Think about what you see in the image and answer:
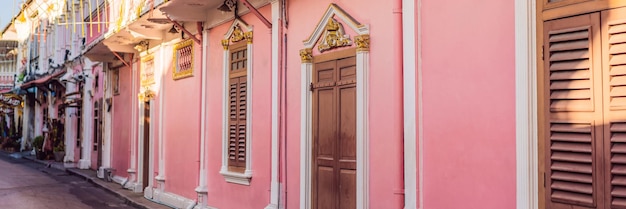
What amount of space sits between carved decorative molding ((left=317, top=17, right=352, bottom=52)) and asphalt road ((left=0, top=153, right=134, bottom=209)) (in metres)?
8.05

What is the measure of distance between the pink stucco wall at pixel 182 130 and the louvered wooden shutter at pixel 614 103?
9.01 metres

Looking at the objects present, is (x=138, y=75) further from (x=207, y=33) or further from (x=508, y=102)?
(x=508, y=102)

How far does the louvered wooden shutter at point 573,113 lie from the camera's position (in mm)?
5139

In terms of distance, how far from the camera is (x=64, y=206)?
15078 mm

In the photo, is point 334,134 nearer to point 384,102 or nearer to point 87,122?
point 384,102

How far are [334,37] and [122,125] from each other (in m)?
11.8

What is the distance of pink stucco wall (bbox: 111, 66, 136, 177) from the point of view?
18531 millimetres

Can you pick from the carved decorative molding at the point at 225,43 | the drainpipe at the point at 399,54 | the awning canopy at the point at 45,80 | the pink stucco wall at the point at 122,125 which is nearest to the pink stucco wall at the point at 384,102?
the drainpipe at the point at 399,54

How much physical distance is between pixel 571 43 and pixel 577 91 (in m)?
0.35

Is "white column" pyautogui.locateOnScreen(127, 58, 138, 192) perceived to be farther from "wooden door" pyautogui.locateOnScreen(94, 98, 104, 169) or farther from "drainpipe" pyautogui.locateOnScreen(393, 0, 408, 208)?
"drainpipe" pyautogui.locateOnScreen(393, 0, 408, 208)

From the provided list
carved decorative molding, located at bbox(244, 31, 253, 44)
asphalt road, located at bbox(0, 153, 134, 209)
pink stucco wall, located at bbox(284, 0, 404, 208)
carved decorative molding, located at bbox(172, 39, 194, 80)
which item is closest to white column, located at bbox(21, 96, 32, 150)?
asphalt road, located at bbox(0, 153, 134, 209)

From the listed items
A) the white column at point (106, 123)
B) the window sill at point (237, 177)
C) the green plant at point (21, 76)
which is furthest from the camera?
the green plant at point (21, 76)

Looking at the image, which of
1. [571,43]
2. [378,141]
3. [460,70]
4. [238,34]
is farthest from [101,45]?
[571,43]

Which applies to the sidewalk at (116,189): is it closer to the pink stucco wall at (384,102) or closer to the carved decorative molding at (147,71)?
the carved decorative molding at (147,71)
